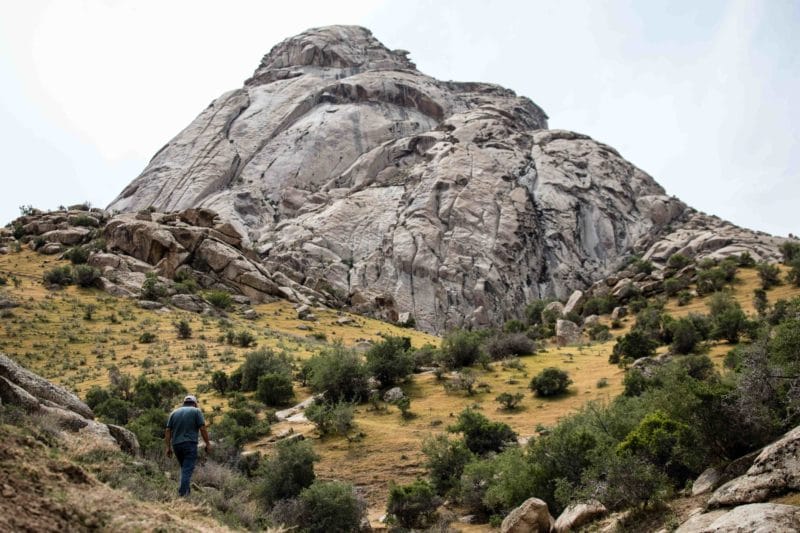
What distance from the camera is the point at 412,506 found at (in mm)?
14648

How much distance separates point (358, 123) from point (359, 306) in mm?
44544

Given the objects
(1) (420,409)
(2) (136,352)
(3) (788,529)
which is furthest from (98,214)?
(3) (788,529)

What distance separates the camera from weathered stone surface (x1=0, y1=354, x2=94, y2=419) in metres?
11.5

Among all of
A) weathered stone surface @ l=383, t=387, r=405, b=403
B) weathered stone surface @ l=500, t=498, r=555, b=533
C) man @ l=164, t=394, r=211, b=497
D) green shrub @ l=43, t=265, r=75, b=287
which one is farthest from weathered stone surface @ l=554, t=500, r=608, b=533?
green shrub @ l=43, t=265, r=75, b=287

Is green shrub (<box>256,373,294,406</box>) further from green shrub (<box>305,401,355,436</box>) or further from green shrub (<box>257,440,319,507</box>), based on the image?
green shrub (<box>257,440,319,507</box>)

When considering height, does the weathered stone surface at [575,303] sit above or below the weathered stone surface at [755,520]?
above

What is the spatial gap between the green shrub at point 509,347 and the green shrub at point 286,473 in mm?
18864

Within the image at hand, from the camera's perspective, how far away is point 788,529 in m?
6.75

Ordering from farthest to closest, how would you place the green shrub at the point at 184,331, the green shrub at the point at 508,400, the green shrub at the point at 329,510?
the green shrub at the point at 184,331 < the green shrub at the point at 508,400 < the green shrub at the point at 329,510

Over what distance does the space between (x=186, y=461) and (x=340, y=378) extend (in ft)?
46.4

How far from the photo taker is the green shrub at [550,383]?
2538 cm

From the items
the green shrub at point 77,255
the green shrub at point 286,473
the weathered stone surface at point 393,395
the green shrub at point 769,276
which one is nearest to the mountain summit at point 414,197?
the green shrub at point 77,255

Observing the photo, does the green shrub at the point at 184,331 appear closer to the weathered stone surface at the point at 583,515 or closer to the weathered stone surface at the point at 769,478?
the weathered stone surface at the point at 583,515

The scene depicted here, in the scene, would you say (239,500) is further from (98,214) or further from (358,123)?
(358,123)
